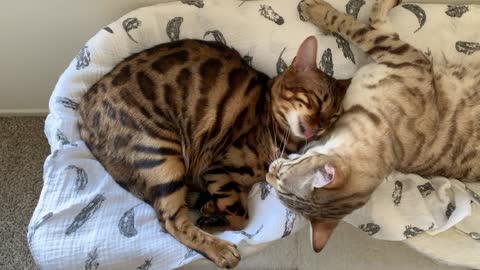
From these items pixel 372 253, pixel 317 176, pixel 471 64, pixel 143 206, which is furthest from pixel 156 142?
pixel 471 64

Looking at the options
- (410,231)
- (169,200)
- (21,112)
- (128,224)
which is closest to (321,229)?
(410,231)

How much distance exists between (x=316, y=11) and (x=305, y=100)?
1.26ft

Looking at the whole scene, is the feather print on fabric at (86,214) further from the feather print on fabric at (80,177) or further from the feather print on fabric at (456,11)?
the feather print on fabric at (456,11)

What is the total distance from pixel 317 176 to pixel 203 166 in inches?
22.6

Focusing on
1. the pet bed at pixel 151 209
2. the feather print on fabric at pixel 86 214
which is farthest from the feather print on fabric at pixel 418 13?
the feather print on fabric at pixel 86 214

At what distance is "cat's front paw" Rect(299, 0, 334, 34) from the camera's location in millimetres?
1796

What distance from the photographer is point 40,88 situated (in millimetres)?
2121

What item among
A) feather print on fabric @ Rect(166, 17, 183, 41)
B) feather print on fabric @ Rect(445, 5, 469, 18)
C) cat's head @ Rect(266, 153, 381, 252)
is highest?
feather print on fabric @ Rect(445, 5, 469, 18)

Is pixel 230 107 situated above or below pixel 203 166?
above

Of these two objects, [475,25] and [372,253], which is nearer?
[372,253]

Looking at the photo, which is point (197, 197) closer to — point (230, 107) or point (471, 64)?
point (230, 107)

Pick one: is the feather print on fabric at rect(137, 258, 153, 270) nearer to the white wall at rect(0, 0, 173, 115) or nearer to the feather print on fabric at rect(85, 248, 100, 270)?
the feather print on fabric at rect(85, 248, 100, 270)

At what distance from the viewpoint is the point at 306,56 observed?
1.54 meters

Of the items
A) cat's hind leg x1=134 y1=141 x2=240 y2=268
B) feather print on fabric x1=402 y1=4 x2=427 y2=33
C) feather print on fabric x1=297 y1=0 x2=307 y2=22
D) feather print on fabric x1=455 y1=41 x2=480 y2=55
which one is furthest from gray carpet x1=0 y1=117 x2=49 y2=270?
feather print on fabric x1=455 y1=41 x2=480 y2=55
